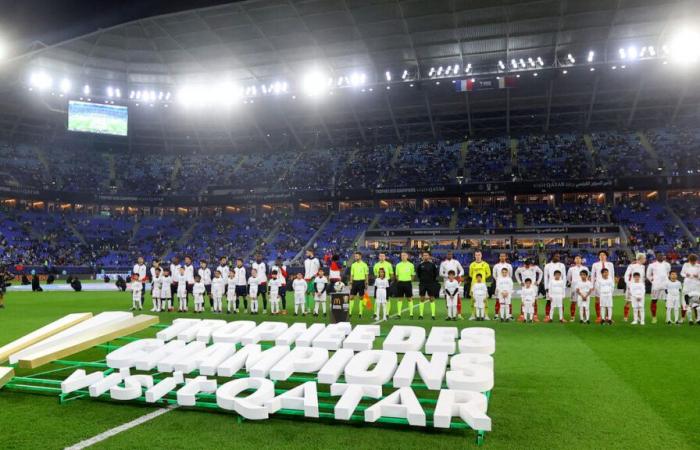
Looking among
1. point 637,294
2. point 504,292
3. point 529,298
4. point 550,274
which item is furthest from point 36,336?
point 637,294

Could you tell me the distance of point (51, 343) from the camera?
7.00m

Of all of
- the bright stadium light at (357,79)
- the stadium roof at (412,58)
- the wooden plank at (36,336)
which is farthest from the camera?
the bright stadium light at (357,79)

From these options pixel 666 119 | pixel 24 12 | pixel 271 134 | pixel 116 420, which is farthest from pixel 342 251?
pixel 24 12

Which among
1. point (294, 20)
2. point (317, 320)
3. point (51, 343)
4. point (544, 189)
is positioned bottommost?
point (317, 320)

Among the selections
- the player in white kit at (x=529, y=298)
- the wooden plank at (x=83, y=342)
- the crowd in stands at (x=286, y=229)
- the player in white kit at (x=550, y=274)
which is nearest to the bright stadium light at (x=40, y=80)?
the crowd in stands at (x=286, y=229)

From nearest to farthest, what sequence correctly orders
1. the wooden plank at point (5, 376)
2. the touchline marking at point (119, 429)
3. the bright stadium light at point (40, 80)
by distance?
the touchline marking at point (119, 429) < the wooden plank at point (5, 376) < the bright stadium light at point (40, 80)

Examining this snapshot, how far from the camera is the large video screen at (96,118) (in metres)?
40.7

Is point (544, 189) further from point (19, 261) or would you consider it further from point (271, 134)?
point (19, 261)

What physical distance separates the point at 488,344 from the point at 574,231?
34190 mm

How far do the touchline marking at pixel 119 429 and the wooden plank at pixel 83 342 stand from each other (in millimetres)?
1829

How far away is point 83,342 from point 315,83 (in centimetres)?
3251

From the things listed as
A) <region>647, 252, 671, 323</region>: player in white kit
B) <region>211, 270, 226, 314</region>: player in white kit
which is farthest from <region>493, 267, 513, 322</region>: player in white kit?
<region>211, 270, 226, 314</region>: player in white kit

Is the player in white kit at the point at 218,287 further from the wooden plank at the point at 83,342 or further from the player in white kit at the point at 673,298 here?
the player in white kit at the point at 673,298

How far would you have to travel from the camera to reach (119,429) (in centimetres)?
504
